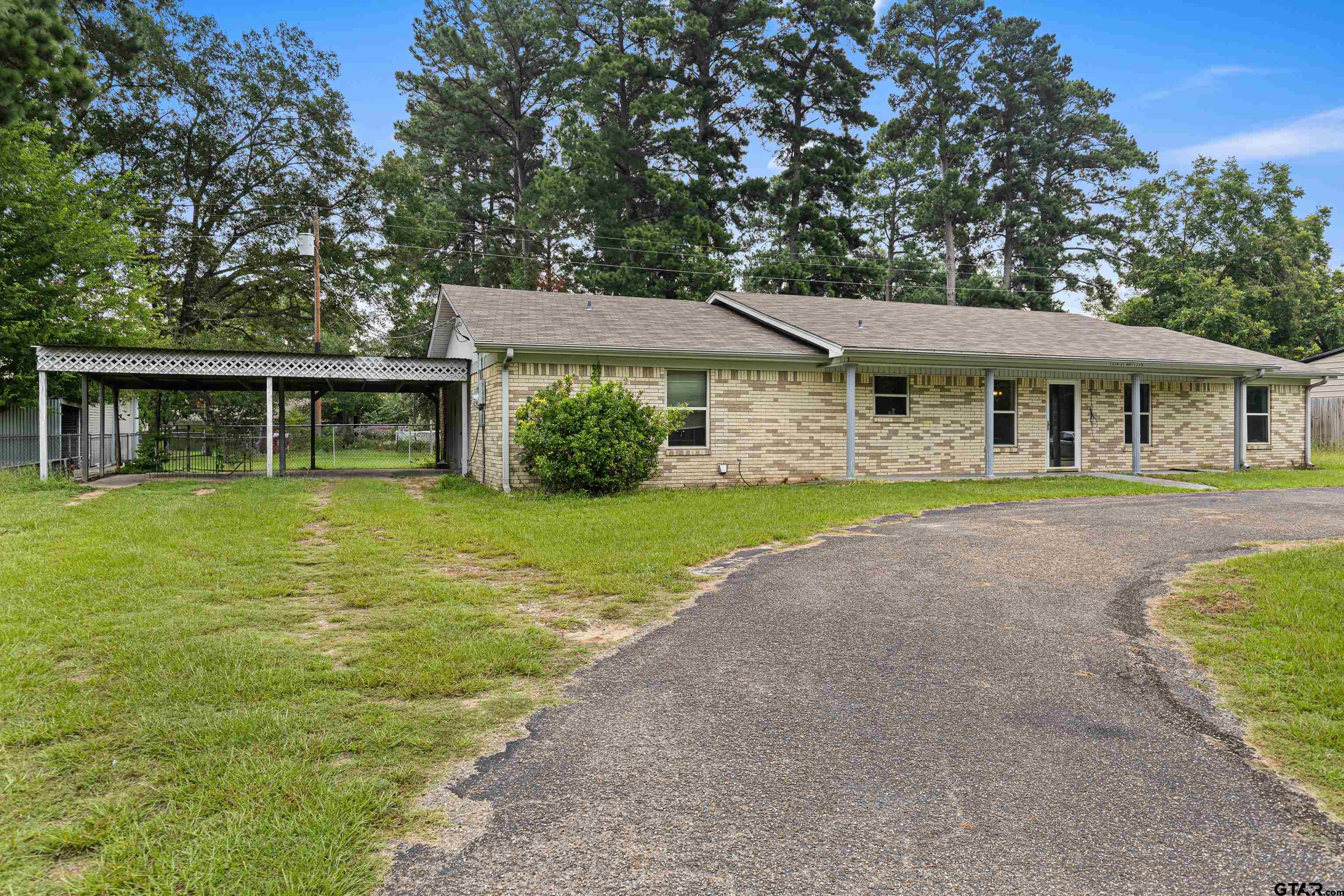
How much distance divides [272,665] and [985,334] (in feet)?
53.2

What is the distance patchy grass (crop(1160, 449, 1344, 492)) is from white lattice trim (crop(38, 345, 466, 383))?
15.5 m

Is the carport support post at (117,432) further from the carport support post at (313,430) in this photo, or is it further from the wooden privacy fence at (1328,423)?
the wooden privacy fence at (1328,423)

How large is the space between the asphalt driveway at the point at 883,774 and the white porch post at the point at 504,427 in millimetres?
8115

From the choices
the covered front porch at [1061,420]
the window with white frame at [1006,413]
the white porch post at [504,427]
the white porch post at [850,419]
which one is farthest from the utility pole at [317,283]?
the window with white frame at [1006,413]

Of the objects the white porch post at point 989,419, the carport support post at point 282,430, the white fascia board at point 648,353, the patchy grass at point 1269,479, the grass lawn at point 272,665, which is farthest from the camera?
the carport support post at point 282,430

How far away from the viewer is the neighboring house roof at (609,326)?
13.2 meters

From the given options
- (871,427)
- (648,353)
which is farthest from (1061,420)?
(648,353)

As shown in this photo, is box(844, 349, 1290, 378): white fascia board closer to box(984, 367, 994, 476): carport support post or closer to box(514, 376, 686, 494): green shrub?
box(984, 367, 994, 476): carport support post

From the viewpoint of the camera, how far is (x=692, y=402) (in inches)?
556

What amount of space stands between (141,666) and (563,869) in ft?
10.1

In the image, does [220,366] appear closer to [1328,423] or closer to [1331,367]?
[1328,423]

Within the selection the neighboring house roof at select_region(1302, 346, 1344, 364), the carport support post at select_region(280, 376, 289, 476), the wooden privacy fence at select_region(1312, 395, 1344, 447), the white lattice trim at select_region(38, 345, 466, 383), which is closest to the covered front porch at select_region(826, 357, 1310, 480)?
the wooden privacy fence at select_region(1312, 395, 1344, 447)

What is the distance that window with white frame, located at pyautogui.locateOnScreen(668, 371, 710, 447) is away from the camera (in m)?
14.0

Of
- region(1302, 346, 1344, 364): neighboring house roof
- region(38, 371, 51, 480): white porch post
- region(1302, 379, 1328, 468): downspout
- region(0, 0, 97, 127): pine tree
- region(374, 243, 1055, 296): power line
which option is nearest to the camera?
region(0, 0, 97, 127): pine tree
